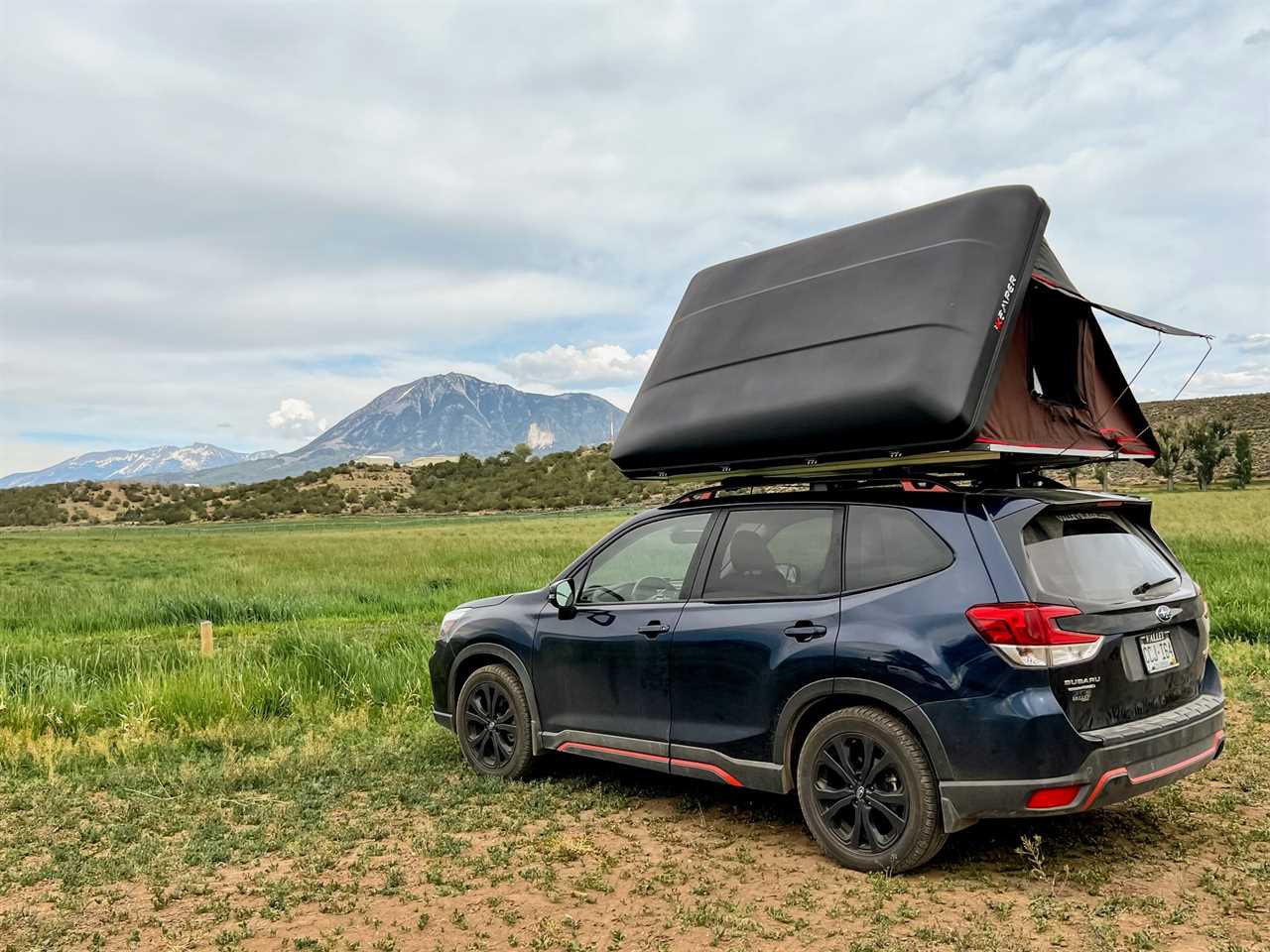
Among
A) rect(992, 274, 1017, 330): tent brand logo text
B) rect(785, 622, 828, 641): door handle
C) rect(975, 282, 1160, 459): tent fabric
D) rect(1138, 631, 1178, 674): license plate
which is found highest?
rect(992, 274, 1017, 330): tent brand logo text

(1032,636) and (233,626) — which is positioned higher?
(1032,636)

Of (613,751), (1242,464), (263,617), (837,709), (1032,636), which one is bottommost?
(1242,464)

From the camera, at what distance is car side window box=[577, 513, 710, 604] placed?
593 centimetres

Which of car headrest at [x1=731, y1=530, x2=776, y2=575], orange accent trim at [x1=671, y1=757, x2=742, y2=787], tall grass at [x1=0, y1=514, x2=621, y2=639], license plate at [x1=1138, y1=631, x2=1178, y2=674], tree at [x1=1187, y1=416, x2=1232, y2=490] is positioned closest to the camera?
license plate at [x1=1138, y1=631, x2=1178, y2=674]

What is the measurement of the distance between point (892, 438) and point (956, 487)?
0.38m

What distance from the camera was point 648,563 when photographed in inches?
243

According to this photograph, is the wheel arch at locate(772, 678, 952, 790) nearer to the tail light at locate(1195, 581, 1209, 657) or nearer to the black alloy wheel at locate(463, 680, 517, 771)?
the tail light at locate(1195, 581, 1209, 657)

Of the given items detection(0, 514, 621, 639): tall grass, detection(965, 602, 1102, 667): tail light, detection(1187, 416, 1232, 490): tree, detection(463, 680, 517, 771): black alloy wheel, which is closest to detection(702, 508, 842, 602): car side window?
detection(965, 602, 1102, 667): tail light

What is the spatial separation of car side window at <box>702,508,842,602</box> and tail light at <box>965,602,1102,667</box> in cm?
83

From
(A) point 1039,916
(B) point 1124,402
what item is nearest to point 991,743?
(A) point 1039,916

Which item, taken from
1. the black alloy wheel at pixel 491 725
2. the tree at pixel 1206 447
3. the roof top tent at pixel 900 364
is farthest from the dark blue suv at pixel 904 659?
the tree at pixel 1206 447

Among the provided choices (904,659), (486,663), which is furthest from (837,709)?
(486,663)

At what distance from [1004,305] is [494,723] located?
4019mm

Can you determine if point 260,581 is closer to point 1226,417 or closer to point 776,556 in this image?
point 776,556
